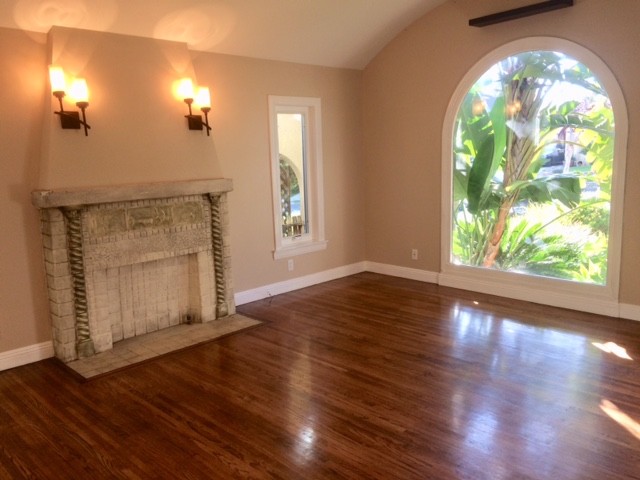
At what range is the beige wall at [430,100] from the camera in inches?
161

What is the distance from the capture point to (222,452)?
2527 millimetres

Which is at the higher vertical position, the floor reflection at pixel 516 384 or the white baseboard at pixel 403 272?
the white baseboard at pixel 403 272

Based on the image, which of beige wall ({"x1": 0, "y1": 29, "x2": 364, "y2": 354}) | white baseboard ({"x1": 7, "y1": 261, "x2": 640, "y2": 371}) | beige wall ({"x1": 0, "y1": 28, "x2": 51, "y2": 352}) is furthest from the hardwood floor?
beige wall ({"x1": 0, "y1": 29, "x2": 364, "y2": 354})

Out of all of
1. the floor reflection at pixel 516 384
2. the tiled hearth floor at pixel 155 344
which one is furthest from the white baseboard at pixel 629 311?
the tiled hearth floor at pixel 155 344

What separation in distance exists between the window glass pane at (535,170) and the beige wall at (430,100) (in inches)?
7.8

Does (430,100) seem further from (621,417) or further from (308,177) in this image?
(621,417)

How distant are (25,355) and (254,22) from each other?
126 inches

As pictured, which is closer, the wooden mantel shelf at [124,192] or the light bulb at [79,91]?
the wooden mantel shelf at [124,192]

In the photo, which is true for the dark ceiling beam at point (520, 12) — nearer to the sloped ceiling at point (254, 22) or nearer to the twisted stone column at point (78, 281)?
the sloped ceiling at point (254, 22)

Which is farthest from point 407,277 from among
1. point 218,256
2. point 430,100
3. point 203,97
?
point 203,97

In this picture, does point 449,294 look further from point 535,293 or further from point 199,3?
point 199,3

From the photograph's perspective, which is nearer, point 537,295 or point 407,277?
point 537,295

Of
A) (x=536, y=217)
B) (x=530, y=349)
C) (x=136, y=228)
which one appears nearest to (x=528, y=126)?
(x=536, y=217)

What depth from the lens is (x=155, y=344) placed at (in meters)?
3.98
